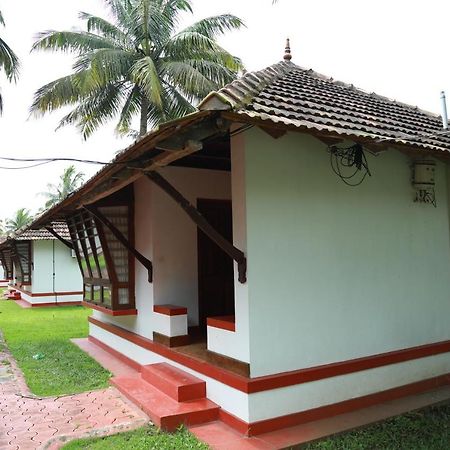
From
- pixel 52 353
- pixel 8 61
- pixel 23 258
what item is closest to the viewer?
pixel 52 353

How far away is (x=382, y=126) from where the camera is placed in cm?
524

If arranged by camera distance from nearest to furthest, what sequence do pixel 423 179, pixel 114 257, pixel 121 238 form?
pixel 423 179 → pixel 121 238 → pixel 114 257

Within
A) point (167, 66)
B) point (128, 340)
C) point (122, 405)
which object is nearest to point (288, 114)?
point (122, 405)

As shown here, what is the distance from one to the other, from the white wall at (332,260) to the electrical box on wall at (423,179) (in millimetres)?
92

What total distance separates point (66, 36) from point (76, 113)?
2.43 metres

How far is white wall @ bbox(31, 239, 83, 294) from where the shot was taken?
18.8 m

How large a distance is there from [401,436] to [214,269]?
149 inches

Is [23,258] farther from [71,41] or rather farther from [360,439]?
[360,439]

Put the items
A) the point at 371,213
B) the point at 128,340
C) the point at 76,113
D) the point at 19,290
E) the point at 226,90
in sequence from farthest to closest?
the point at 19,290 < the point at 76,113 < the point at 128,340 < the point at 371,213 < the point at 226,90

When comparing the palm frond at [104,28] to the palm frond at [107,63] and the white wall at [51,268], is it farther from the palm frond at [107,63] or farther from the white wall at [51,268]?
the white wall at [51,268]

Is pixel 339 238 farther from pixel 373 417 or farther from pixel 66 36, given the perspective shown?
pixel 66 36

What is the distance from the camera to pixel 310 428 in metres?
4.36

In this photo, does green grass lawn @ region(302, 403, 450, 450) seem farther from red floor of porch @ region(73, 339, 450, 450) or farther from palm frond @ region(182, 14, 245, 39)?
palm frond @ region(182, 14, 245, 39)

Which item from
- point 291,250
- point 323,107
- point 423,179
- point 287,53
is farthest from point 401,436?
point 287,53
